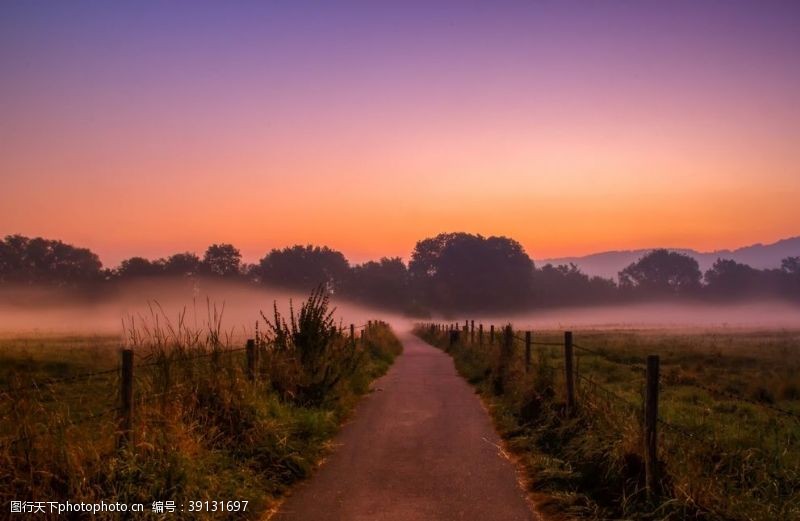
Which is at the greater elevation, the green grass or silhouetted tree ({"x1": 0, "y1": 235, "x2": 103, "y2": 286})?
silhouetted tree ({"x1": 0, "y1": 235, "x2": 103, "y2": 286})

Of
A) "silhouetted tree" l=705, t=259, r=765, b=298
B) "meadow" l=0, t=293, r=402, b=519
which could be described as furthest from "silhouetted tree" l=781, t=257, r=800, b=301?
"meadow" l=0, t=293, r=402, b=519

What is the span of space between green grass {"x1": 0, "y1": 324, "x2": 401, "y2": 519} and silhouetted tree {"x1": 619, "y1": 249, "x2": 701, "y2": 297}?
171 m

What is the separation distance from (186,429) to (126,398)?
85 cm

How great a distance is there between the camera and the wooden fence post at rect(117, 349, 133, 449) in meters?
6.77

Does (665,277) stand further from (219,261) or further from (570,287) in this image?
(219,261)

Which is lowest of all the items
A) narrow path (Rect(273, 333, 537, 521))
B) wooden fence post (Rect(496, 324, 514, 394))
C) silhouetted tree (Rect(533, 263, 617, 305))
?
narrow path (Rect(273, 333, 537, 521))

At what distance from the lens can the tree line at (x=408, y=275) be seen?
12462 cm

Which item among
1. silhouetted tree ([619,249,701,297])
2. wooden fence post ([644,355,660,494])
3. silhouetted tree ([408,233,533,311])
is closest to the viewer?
wooden fence post ([644,355,660,494])

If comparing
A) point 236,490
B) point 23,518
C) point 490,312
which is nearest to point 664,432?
point 236,490

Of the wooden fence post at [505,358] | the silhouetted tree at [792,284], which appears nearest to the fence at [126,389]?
the wooden fence post at [505,358]

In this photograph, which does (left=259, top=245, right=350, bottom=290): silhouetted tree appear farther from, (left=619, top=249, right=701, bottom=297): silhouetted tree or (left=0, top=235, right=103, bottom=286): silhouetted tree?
(left=619, top=249, right=701, bottom=297): silhouetted tree

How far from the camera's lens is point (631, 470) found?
716 cm

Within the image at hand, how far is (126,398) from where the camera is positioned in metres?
6.85

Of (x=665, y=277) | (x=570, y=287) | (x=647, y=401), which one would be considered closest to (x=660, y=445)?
(x=647, y=401)
